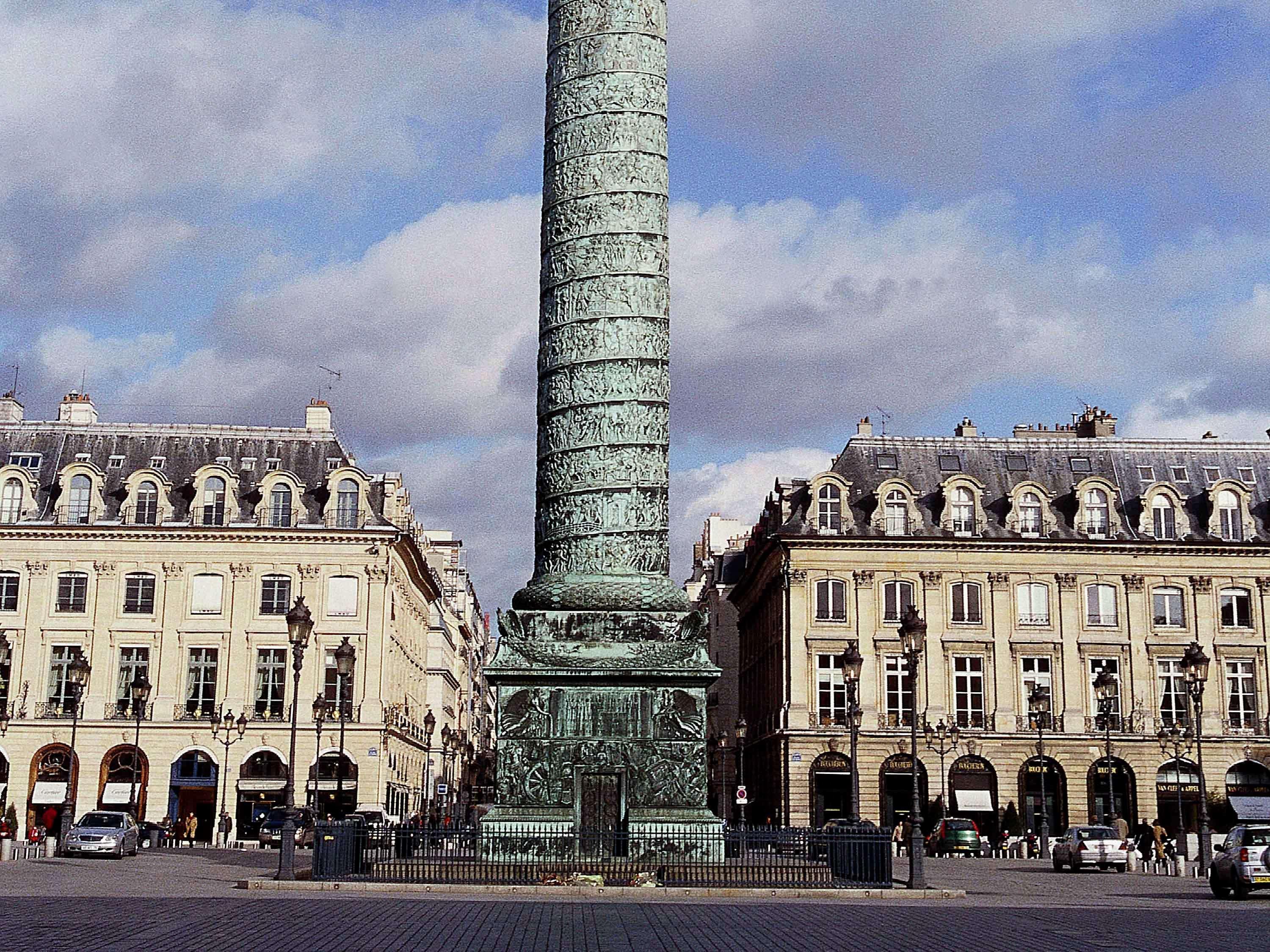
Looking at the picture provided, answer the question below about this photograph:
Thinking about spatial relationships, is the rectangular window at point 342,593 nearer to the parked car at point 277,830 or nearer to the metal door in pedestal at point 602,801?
the parked car at point 277,830

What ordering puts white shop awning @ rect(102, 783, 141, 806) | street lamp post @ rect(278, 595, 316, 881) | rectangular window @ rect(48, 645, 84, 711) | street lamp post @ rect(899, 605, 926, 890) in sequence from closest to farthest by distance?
street lamp post @ rect(899, 605, 926, 890) → street lamp post @ rect(278, 595, 316, 881) → white shop awning @ rect(102, 783, 141, 806) → rectangular window @ rect(48, 645, 84, 711)

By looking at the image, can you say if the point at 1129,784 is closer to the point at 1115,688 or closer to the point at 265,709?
the point at 1115,688

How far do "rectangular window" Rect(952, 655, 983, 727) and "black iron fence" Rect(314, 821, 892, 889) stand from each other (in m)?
25.7

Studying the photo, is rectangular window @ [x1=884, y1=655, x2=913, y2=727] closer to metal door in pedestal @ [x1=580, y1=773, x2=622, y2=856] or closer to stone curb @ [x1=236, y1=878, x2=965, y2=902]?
metal door in pedestal @ [x1=580, y1=773, x2=622, y2=856]

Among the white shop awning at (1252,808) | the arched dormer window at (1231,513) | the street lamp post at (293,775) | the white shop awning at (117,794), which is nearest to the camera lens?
the street lamp post at (293,775)

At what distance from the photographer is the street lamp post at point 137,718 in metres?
34.7

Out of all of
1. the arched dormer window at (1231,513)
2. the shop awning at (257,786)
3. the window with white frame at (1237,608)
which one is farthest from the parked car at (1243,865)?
the shop awning at (257,786)

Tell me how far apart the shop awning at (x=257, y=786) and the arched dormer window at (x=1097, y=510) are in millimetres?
22386

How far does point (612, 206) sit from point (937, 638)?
26.7 m

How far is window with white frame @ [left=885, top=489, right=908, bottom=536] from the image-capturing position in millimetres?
45375

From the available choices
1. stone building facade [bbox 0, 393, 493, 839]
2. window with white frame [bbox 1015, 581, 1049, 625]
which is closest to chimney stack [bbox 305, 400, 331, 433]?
stone building facade [bbox 0, 393, 493, 839]

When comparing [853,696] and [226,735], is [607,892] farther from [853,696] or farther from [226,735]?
[226,735]

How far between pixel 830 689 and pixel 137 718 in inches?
686

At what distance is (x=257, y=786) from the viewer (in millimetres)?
42344
